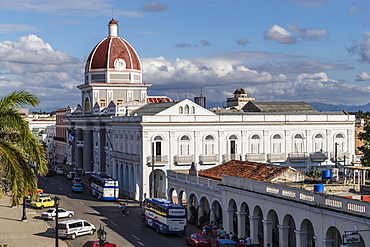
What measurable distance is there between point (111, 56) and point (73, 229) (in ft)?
152

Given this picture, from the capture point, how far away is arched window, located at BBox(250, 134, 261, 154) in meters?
71.2

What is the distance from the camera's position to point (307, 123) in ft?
239

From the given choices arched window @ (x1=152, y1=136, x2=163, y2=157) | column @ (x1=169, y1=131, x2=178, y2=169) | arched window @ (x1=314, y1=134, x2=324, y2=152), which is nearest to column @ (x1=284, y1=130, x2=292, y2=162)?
arched window @ (x1=314, y1=134, x2=324, y2=152)

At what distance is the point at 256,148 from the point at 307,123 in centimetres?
685

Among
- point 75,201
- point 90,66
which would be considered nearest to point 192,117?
point 75,201

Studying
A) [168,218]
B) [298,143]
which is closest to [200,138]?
[298,143]

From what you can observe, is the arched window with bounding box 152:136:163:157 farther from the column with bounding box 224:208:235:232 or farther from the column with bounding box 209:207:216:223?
the column with bounding box 224:208:235:232

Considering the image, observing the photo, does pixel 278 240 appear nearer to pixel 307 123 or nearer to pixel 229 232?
pixel 229 232

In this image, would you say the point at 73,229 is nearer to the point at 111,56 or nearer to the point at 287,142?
the point at 287,142

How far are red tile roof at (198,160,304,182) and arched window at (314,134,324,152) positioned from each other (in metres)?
22.5

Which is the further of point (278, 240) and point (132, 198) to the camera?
point (132, 198)

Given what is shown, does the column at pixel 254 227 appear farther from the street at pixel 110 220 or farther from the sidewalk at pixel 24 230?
the sidewalk at pixel 24 230

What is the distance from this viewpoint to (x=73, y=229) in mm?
45812

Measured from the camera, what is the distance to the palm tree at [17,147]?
1137 inches
